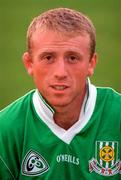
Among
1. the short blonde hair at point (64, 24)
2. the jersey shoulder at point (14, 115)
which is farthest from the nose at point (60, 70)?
the jersey shoulder at point (14, 115)

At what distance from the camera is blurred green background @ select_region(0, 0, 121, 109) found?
21.2 feet

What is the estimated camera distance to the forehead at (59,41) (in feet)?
8.06

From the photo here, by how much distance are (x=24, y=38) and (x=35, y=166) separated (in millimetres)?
4485

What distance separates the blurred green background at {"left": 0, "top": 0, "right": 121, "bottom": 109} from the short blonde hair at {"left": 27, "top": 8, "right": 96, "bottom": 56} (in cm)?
355

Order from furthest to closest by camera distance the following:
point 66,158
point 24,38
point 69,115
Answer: point 24,38
point 69,115
point 66,158

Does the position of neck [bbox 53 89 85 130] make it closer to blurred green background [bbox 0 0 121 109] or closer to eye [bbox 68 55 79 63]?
eye [bbox 68 55 79 63]

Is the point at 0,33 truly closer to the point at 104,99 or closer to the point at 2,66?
the point at 2,66

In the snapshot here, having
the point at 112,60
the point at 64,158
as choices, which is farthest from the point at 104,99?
the point at 112,60

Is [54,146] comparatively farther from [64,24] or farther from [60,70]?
[64,24]

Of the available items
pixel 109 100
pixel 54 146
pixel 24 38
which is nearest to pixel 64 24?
pixel 109 100

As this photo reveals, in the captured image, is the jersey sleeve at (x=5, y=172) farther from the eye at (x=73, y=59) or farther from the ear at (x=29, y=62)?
the eye at (x=73, y=59)

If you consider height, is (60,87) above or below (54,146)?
above

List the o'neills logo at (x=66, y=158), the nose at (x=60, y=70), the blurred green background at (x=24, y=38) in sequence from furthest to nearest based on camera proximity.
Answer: the blurred green background at (x=24, y=38) → the o'neills logo at (x=66, y=158) → the nose at (x=60, y=70)

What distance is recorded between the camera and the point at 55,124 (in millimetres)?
2611
